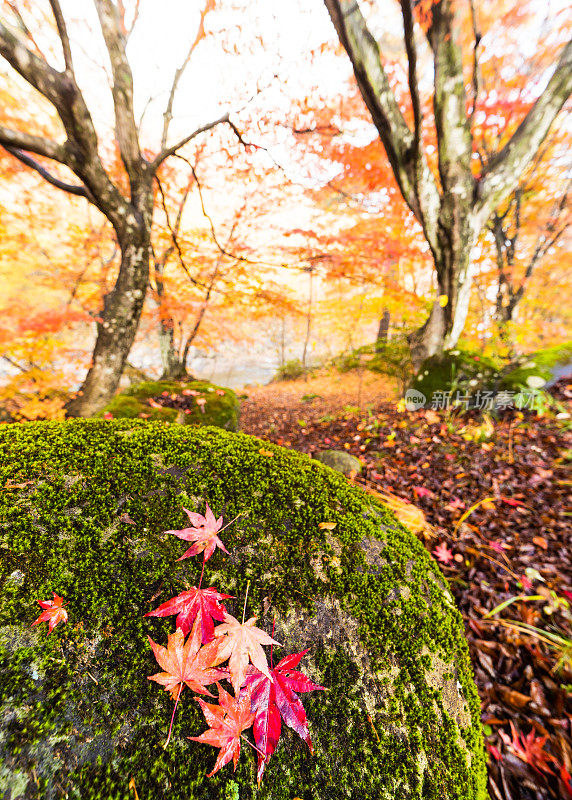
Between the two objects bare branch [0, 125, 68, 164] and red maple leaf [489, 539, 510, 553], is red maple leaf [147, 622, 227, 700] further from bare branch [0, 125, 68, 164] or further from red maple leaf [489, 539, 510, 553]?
bare branch [0, 125, 68, 164]

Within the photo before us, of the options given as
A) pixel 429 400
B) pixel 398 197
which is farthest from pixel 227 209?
pixel 429 400

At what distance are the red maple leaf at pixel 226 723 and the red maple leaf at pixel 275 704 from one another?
0.03 m

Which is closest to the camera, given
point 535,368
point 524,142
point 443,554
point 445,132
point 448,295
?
point 443,554

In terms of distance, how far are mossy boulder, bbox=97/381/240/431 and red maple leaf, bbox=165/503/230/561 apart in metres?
3.35

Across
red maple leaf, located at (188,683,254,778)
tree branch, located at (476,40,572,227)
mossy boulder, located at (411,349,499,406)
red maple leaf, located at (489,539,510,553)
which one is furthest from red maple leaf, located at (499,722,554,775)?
tree branch, located at (476,40,572,227)

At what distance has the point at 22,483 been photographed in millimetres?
1049

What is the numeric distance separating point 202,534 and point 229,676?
0.39 meters

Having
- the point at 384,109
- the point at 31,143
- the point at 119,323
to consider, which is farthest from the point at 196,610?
the point at 384,109

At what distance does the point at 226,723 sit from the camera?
2.70 feet

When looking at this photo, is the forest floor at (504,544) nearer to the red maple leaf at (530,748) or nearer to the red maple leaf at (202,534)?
the red maple leaf at (530,748)

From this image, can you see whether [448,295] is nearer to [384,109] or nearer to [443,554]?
[384,109]

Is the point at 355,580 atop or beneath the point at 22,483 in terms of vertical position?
beneath

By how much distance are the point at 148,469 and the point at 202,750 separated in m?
0.82

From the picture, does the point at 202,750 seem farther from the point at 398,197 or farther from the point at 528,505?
the point at 398,197
